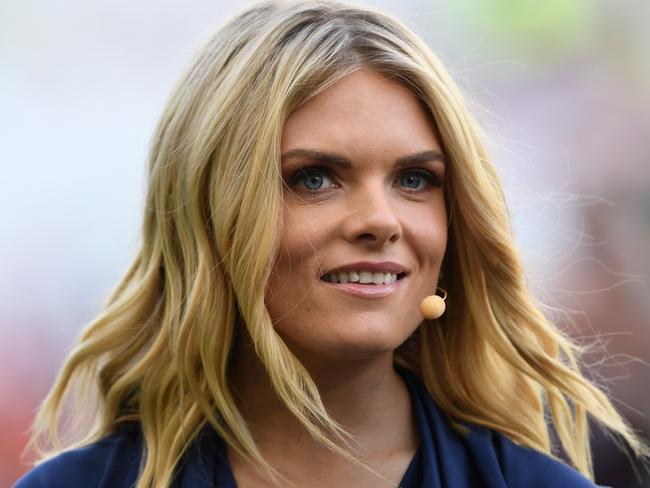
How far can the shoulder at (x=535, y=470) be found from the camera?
9.34 ft

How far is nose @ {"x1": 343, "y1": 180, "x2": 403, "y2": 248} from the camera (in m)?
2.65

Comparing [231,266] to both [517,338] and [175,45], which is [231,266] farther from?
[175,45]

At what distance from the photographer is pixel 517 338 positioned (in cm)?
308

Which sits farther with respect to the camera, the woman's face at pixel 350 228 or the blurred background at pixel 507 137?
the blurred background at pixel 507 137

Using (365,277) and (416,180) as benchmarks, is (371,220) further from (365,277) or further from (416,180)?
(416,180)

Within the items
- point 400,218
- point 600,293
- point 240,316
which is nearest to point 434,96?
point 400,218

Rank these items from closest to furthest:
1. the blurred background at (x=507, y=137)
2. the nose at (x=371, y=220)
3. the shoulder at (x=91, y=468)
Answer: the nose at (x=371, y=220) < the shoulder at (x=91, y=468) < the blurred background at (x=507, y=137)

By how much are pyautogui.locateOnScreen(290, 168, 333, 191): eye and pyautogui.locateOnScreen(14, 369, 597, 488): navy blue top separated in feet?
2.06

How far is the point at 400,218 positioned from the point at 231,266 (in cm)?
40

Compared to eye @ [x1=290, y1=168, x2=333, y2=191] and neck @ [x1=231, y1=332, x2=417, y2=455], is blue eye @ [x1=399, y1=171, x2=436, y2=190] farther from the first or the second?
neck @ [x1=231, y1=332, x2=417, y2=455]

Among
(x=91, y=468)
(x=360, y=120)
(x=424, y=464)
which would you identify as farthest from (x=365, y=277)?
(x=91, y=468)

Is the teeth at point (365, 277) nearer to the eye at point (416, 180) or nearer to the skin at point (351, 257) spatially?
the skin at point (351, 257)

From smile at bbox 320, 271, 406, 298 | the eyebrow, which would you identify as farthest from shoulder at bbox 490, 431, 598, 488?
the eyebrow

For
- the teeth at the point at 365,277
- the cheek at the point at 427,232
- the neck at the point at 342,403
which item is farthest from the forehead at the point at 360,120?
the neck at the point at 342,403
